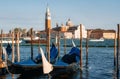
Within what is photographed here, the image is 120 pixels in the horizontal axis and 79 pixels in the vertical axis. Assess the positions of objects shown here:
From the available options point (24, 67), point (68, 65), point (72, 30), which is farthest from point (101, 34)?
point (24, 67)

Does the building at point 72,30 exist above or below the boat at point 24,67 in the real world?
above

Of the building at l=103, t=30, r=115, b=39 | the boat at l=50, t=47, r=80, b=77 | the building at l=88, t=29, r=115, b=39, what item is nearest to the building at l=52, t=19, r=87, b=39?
the building at l=88, t=29, r=115, b=39

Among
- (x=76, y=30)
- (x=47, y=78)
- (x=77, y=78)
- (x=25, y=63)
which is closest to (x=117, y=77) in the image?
(x=77, y=78)

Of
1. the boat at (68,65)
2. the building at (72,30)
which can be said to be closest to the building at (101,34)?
the building at (72,30)

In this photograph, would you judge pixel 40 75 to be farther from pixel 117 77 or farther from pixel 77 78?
pixel 117 77

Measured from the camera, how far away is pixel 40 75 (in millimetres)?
20547

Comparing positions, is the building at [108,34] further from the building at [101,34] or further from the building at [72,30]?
the building at [72,30]

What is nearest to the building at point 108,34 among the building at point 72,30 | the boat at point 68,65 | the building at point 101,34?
the building at point 101,34

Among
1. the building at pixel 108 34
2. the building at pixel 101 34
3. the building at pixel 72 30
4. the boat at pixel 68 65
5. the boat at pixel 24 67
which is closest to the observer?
the boat at pixel 24 67

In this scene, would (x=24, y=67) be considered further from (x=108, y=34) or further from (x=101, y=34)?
(x=108, y=34)

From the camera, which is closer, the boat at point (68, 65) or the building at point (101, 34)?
the boat at point (68, 65)

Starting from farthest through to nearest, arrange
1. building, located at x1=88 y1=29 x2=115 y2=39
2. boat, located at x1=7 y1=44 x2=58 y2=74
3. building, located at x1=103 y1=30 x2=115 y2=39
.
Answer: building, located at x1=103 y1=30 x2=115 y2=39, building, located at x1=88 y1=29 x2=115 y2=39, boat, located at x1=7 y1=44 x2=58 y2=74

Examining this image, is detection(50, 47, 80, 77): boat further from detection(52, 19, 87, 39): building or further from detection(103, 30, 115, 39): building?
detection(103, 30, 115, 39): building

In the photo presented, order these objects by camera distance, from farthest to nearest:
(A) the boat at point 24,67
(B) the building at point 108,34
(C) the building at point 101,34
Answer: (B) the building at point 108,34 → (C) the building at point 101,34 → (A) the boat at point 24,67
